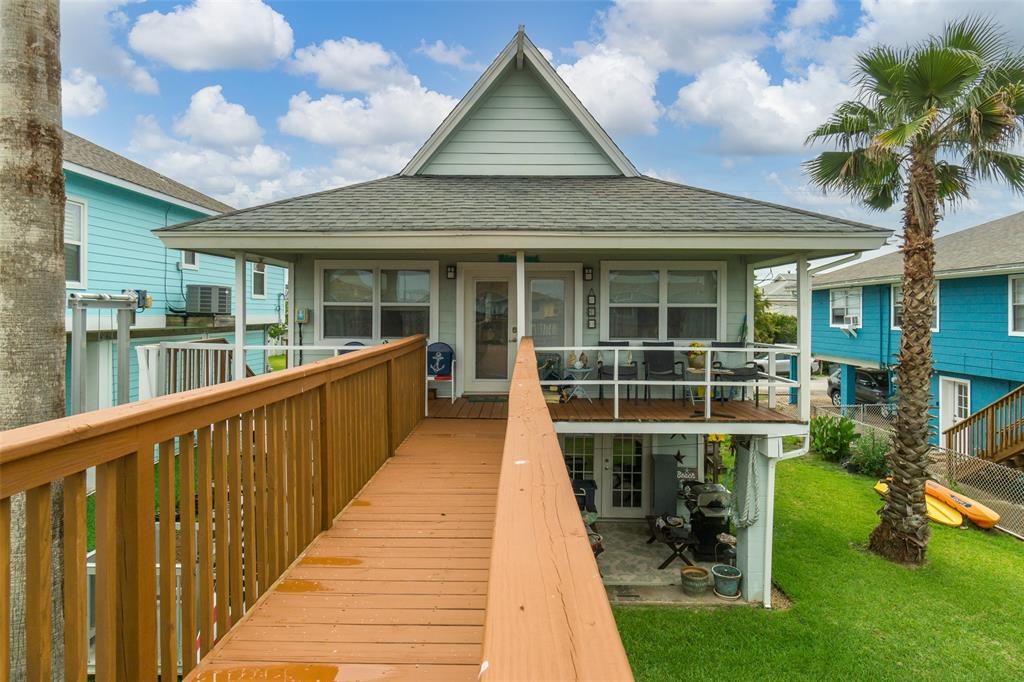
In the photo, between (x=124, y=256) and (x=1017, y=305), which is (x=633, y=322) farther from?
(x=1017, y=305)

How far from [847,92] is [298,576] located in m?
12.0

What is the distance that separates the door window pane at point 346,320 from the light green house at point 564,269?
0.02m

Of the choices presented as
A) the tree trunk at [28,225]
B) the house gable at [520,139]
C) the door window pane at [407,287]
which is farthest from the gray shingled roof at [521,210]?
the tree trunk at [28,225]

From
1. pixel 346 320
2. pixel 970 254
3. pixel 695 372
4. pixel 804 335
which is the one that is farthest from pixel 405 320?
pixel 970 254

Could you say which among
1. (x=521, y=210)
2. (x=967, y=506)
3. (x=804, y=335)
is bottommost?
(x=967, y=506)

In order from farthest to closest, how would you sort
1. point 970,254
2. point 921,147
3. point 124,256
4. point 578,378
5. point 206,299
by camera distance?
point 970,254
point 206,299
point 124,256
point 921,147
point 578,378

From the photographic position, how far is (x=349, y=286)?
Answer: 973cm

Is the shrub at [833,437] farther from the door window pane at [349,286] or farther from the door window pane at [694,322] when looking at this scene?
the door window pane at [349,286]

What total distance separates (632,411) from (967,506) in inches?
347

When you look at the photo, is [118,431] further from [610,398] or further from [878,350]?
[878,350]

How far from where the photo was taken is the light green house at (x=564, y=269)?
7.73 metres

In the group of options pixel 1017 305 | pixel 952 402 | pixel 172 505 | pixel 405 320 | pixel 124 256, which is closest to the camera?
pixel 172 505

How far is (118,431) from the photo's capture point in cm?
171

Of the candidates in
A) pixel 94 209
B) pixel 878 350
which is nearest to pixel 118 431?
pixel 94 209
